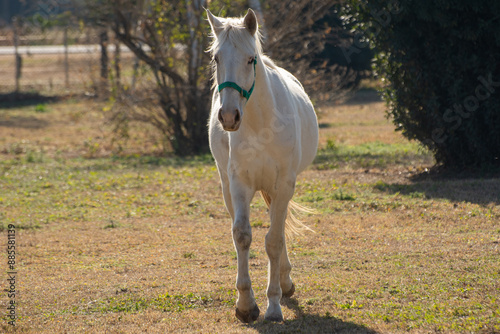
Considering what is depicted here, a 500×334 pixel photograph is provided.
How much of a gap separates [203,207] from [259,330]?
4331 mm

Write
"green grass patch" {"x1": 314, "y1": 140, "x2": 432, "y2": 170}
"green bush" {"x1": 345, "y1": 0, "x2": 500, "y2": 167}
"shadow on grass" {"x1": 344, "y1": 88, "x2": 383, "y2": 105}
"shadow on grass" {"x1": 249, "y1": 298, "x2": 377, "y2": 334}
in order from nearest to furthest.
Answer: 1. "shadow on grass" {"x1": 249, "y1": 298, "x2": 377, "y2": 334}
2. "green bush" {"x1": 345, "y1": 0, "x2": 500, "y2": 167}
3. "green grass patch" {"x1": 314, "y1": 140, "x2": 432, "y2": 170}
4. "shadow on grass" {"x1": 344, "y1": 88, "x2": 383, "y2": 105}

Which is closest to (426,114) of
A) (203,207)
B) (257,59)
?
(203,207)

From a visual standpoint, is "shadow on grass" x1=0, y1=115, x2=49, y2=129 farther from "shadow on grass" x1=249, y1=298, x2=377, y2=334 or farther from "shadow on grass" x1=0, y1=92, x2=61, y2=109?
"shadow on grass" x1=249, y1=298, x2=377, y2=334

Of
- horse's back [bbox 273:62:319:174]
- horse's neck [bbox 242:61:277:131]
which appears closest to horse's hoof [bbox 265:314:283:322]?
horse's back [bbox 273:62:319:174]

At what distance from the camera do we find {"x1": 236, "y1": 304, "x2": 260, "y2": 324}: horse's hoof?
4.41m

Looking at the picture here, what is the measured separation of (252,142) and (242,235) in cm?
68

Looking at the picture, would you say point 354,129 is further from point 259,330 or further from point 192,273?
point 259,330

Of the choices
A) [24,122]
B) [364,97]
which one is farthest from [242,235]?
[364,97]

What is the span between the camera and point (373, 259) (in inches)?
231

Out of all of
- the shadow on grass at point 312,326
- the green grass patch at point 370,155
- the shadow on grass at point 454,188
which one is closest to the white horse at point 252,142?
the shadow on grass at point 312,326

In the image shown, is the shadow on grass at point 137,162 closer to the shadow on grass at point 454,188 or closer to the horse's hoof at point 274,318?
the shadow on grass at point 454,188

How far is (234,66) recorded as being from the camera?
3967mm

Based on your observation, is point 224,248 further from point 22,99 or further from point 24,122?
point 22,99

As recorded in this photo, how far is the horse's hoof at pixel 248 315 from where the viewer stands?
4.41 m
